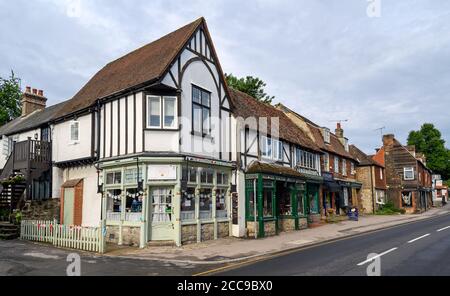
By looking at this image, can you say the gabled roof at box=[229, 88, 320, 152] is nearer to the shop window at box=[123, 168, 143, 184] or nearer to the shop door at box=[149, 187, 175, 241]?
the shop door at box=[149, 187, 175, 241]

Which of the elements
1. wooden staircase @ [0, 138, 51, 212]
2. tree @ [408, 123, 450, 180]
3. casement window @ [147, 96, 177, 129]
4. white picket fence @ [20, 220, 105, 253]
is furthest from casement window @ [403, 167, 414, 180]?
white picket fence @ [20, 220, 105, 253]

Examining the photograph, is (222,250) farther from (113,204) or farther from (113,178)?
(113,178)

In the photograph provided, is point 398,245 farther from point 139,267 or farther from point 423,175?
point 423,175

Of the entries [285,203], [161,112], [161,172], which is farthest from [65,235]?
[285,203]

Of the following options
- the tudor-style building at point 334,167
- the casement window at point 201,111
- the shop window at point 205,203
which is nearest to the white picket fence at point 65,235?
the shop window at point 205,203

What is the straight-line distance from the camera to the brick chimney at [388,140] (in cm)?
4809

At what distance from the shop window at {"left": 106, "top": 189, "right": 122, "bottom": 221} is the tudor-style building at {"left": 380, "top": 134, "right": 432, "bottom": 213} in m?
37.4

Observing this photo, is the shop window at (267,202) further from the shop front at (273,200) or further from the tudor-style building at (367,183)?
the tudor-style building at (367,183)

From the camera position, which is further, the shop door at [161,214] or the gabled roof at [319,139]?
the gabled roof at [319,139]

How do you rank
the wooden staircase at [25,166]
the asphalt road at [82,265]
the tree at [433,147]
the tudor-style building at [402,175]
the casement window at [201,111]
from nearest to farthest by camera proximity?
1. the asphalt road at [82,265]
2. the casement window at [201,111]
3. the wooden staircase at [25,166]
4. the tudor-style building at [402,175]
5. the tree at [433,147]

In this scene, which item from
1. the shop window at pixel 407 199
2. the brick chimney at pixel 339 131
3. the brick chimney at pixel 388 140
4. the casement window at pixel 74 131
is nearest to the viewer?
the casement window at pixel 74 131

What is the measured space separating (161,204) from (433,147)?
72.2m

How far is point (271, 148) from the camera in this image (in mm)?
22156

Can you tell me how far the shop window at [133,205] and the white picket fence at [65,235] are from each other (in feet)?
5.76
